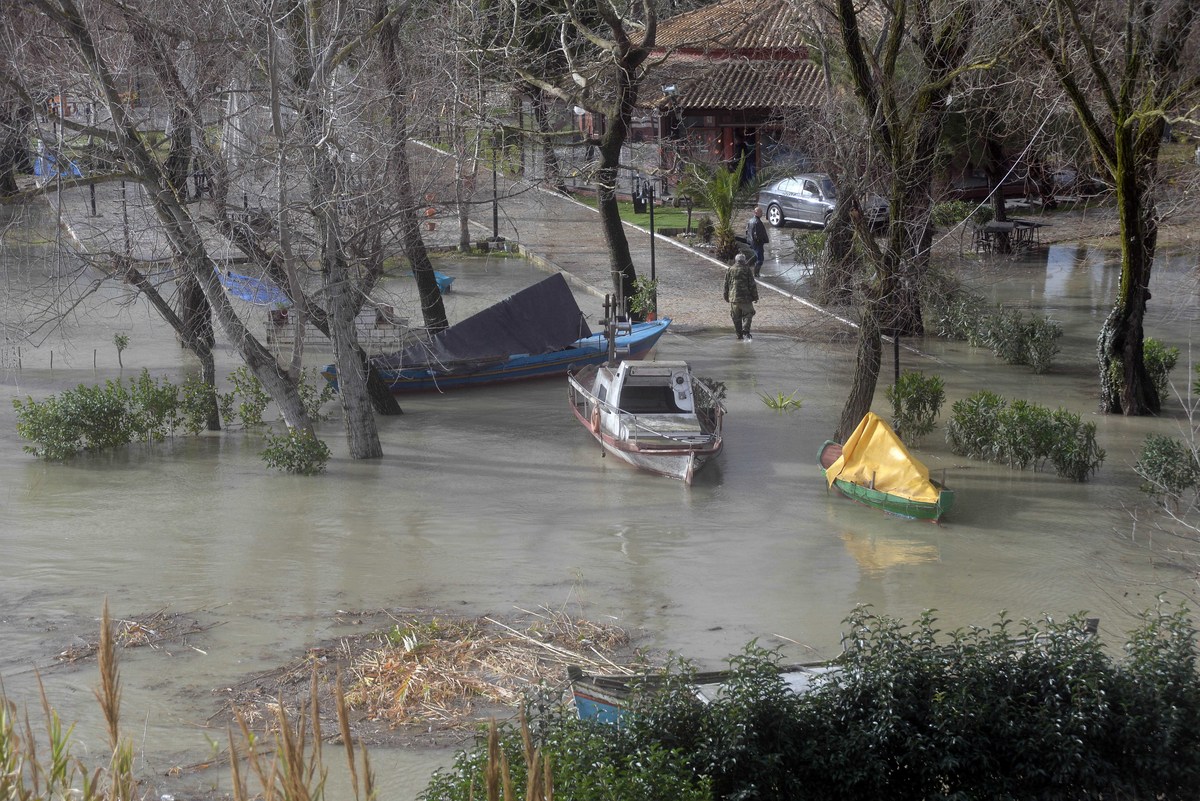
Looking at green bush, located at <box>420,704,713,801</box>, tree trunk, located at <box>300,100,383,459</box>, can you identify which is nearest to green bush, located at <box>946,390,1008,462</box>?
tree trunk, located at <box>300,100,383,459</box>

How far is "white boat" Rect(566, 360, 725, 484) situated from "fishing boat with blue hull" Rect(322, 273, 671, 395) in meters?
3.68

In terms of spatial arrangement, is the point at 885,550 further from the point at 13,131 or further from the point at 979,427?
A: the point at 13,131

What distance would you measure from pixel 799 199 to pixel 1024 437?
20.6 meters

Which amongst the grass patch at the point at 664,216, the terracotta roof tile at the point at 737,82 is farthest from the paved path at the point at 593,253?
the terracotta roof tile at the point at 737,82

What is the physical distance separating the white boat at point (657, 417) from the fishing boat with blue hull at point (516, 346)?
3.68 metres

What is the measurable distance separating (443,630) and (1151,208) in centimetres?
1241

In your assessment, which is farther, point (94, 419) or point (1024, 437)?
point (94, 419)

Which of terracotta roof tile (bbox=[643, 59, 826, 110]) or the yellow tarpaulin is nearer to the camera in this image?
the yellow tarpaulin

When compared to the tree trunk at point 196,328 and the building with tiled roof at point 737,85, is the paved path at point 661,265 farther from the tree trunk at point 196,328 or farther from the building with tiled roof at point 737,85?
the tree trunk at point 196,328

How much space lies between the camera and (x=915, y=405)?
16.7m

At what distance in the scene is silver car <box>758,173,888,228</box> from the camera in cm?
3412

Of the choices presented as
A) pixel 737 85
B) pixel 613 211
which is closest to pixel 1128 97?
pixel 613 211

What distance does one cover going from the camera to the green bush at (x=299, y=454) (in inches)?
609

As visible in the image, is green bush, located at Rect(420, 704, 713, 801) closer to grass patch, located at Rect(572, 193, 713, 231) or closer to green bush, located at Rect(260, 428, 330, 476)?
green bush, located at Rect(260, 428, 330, 476)
